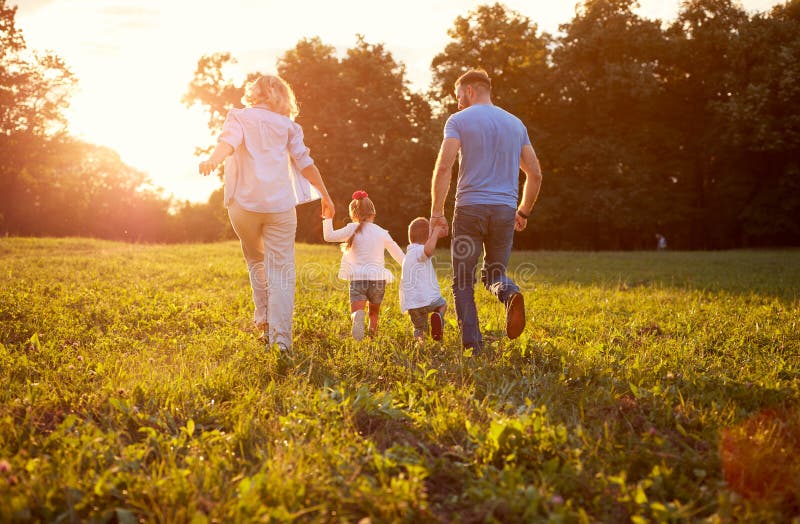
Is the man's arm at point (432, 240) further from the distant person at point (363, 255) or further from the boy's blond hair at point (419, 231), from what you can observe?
the distant person at point (363, 255)

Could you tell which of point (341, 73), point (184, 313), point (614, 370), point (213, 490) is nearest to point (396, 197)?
point (341, 73)

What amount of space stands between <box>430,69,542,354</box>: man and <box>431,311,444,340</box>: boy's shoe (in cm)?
32

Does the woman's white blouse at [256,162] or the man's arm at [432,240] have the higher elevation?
the woman's white blouse at [256,162]

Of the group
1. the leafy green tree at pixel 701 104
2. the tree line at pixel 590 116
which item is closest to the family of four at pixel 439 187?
the tree line at pixel 590 116

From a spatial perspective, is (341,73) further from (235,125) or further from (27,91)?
(235,125)

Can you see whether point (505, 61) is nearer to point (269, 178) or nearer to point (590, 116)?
point (590, 116)

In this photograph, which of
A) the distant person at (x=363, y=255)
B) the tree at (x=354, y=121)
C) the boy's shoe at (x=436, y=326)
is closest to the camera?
the boy's shoe at (x=436, y=326)

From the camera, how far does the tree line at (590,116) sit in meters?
29.9

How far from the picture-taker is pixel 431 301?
5633 millimetres

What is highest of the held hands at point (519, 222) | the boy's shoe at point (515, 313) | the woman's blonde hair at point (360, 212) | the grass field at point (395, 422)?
the woman's blonde hair at point (360, 212)

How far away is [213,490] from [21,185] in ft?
168

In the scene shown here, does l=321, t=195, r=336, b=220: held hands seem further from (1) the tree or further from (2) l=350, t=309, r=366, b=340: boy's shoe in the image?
(1) the tree

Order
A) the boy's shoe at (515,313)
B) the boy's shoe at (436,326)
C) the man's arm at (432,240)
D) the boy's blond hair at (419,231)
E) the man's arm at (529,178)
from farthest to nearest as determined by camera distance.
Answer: the boy's blond hair at (419,231), the boy's shoe at (436,326), the man's arm at (529,178), the man's arm at (432,240), the boy's shoe at (515,313)

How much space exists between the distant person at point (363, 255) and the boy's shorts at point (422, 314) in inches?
17.9
